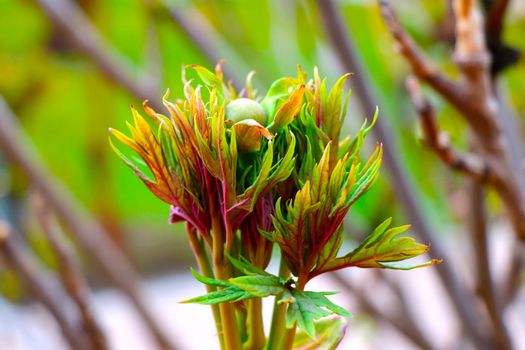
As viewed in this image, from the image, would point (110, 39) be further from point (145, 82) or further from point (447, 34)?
point (447, 34)

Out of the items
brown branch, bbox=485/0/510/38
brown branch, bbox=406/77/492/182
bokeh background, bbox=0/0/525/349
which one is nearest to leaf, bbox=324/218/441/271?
brown branch, bbox=406/77/492/182

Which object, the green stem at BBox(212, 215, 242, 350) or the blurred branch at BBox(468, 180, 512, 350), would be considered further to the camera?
the blurred branch at BBox(468, 180, 512, 350)

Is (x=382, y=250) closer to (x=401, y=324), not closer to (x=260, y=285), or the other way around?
(x=260, y=285)

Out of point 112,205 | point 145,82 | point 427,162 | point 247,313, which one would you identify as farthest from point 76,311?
point 112,205

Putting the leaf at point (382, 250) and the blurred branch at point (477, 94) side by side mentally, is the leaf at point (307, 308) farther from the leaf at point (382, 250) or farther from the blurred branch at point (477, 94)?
the blurred branch at point (477, 94)

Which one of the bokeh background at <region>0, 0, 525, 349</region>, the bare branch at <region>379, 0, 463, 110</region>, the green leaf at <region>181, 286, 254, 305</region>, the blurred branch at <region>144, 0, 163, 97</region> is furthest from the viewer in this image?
the bokeh background at <region>0, 0, 525, 349</region>

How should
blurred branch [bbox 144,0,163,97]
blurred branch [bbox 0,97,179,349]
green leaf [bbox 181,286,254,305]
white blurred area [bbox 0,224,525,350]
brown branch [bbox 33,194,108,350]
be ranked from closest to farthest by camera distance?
green leaf [bbox 181,286,254,305] < brown branch [bbox 33,194,108,350] < blurred branch [bbox 0,97,179,349] < blurred branch [bbox 144,0,163,97] < white blurred area [bbox 0,224,525,350]

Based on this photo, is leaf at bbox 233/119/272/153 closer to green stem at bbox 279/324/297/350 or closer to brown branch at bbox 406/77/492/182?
green stem at bbox 279/324/297/350

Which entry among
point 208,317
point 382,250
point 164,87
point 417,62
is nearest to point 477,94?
point 417,62
